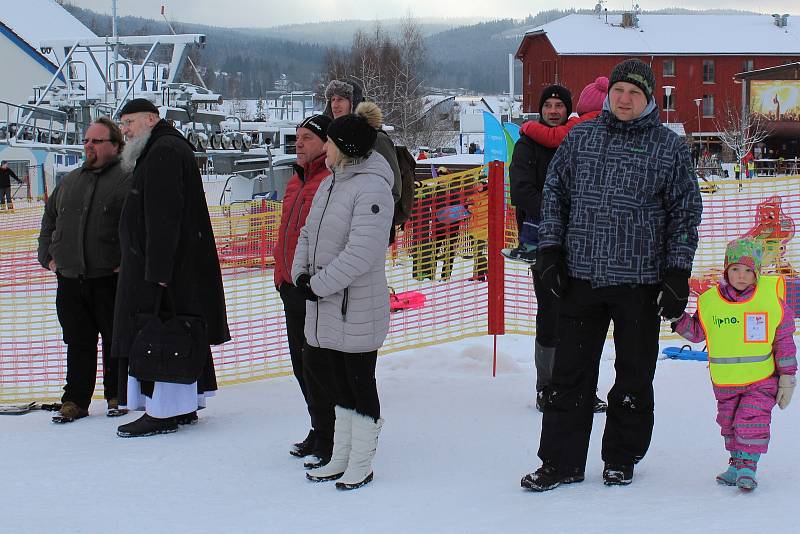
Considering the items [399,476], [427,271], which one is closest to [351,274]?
[399,476]

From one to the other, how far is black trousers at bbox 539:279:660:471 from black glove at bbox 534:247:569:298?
0.06 meters

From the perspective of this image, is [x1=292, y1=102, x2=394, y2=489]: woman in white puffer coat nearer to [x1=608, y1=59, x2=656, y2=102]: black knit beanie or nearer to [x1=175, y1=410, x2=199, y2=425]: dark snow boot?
[x1=608, y1=59, x2=656, y2=102]: black knit beanie

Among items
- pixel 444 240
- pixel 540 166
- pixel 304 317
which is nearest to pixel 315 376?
pixel 304 317

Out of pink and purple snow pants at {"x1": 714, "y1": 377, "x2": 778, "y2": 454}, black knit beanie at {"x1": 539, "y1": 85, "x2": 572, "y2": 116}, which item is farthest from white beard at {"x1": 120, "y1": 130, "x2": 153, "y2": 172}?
pink and purple snow pants at {"x1": 714, "y1": 377, "x2": 778, "y2": 454}

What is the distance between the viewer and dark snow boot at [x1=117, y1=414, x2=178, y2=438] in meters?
5.14

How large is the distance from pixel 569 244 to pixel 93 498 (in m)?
2.32

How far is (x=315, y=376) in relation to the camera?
14.1 feet

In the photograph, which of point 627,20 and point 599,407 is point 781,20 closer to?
point 627,20

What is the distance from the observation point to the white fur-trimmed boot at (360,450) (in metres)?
4.16

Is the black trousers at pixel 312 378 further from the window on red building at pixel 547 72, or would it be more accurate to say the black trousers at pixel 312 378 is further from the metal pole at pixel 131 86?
the window on red building at pixel 547 72

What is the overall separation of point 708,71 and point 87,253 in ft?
227

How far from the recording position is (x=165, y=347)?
16.4 feet

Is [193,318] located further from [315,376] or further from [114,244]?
[315,376]

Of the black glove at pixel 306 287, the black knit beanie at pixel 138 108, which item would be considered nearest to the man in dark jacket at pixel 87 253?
the black knit beanie at pixel 138 108
